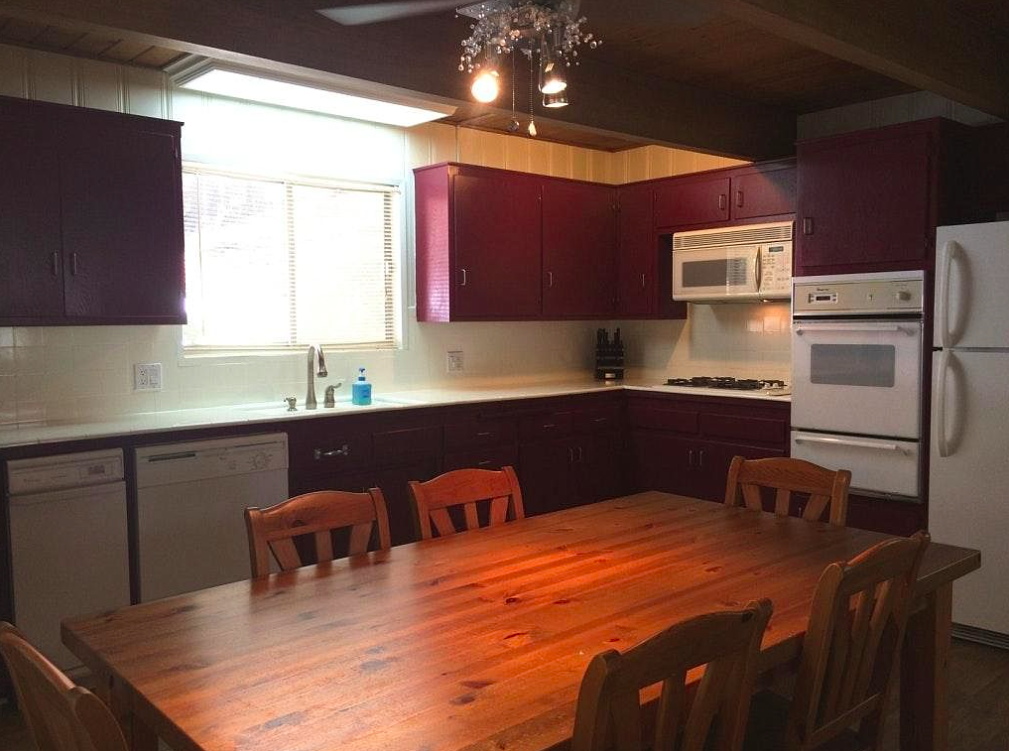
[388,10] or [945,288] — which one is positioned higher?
[388,10]

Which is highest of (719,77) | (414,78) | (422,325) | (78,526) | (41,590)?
(719,77)

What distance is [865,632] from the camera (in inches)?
68.4

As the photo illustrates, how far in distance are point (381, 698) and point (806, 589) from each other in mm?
1047

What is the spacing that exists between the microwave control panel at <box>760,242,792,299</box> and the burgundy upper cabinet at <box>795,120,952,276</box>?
7.5 inches

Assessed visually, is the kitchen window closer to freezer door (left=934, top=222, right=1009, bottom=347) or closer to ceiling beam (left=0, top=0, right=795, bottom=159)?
ceiling beam (left=0, top=0, right=795, bottom=159)

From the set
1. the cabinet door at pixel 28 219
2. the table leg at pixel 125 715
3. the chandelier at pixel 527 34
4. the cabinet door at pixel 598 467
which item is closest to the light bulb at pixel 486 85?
the chandelier at pixel 527 34

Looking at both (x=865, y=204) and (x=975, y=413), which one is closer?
(x=975, y=413)

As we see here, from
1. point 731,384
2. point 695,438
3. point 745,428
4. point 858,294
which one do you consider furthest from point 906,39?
point 695,438

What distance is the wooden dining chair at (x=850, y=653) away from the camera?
1610 mm

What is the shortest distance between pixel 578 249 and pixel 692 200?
76cm

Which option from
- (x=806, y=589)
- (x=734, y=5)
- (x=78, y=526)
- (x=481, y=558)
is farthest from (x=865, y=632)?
(x=78, y=526)

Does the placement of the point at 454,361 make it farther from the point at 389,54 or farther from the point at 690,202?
the point at 389,54

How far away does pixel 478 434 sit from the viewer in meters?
4.40

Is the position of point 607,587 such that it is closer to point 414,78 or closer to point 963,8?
point 414,78
